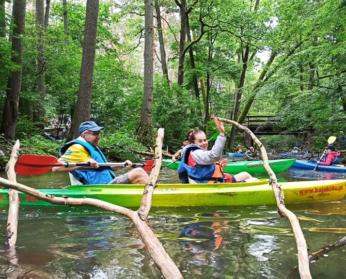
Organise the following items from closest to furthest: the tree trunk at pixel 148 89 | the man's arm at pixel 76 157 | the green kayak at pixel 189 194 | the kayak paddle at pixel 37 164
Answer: the green kayak at pixel 189 194
the man's arm at pixel 76 157
the kayak paddle at pixel 37 164
the tree trunk at pixel 148 89

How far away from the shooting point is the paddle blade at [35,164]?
20.4ft

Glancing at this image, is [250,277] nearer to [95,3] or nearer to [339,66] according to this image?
[95,3]

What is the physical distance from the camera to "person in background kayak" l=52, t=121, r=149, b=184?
5.75 metres

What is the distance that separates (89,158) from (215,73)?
14.4m

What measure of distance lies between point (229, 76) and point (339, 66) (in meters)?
8.73

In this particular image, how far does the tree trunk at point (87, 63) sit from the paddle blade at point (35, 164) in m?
3.63

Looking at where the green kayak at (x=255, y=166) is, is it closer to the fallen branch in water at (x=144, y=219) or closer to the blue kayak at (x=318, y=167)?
the blue kayak at (x=318, y=167)

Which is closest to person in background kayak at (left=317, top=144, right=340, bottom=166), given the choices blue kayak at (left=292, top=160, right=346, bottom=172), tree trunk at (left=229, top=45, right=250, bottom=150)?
blue kayak at (left=292, top=160, right=346, bottom=172)

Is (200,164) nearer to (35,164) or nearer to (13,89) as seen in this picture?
Result: (35,164)

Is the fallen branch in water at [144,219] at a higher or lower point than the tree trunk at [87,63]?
lower

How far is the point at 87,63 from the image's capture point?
9.83 metres

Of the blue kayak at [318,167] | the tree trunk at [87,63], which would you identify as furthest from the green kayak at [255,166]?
the tree trunk at [87,63]

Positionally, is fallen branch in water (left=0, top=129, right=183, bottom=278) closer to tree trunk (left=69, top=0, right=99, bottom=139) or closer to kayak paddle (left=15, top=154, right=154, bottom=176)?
kayak paddle (left=15, top=154, right=154, bottom=176)

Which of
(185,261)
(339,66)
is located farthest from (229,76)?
(185,261)
